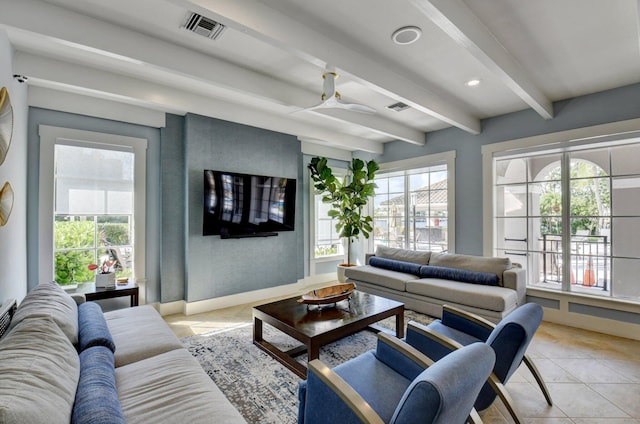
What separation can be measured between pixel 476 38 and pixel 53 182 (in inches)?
169

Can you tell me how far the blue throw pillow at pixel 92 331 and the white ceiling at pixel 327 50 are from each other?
1955 millimetres

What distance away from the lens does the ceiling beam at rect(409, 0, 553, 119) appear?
190 centimetres

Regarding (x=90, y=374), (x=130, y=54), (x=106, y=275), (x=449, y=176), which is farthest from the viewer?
(x=449, y=176)

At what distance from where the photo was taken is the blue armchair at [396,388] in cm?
105

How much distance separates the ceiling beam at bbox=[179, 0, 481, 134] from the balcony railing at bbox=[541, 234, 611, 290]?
2.48 m

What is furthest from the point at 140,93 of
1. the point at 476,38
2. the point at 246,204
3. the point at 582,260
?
the point at 582,260

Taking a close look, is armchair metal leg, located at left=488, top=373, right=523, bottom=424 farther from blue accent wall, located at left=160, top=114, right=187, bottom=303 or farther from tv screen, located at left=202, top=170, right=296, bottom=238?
blue accent wall, located at left=160, top=114, right=187, bottom=303

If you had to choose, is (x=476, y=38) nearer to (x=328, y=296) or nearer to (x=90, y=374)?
(x=328, y=296)

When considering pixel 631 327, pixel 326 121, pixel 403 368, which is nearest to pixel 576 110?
pixel 631 327

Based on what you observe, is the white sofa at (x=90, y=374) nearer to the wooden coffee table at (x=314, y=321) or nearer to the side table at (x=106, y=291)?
the wooden coffee table at (x=314, y=321)

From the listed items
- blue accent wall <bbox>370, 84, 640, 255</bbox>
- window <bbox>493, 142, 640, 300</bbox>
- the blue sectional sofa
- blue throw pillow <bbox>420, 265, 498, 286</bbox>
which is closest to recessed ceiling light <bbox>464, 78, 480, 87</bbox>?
blue accent wall <bbox>370, 84, 640, 255</bbox>

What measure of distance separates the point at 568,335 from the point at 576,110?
2633 mm

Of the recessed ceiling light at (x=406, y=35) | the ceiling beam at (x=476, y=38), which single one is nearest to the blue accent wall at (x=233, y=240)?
the recessed ceiling light at (x=406, y=35)

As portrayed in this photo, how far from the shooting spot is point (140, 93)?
326 cm
